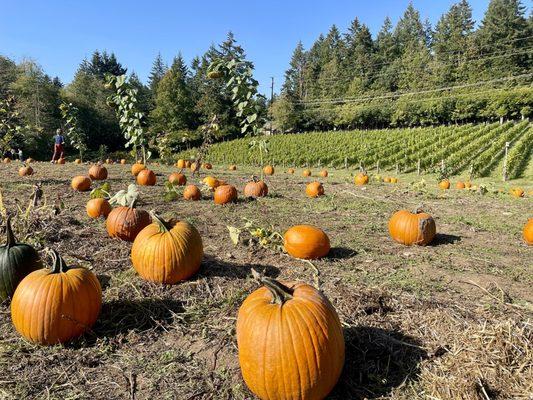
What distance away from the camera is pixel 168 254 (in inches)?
155

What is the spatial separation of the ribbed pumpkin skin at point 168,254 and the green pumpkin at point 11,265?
96 cm

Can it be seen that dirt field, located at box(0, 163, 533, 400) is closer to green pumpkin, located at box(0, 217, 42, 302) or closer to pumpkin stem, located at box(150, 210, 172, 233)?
green pumpkin, located at box(0, 217, 42, 302)

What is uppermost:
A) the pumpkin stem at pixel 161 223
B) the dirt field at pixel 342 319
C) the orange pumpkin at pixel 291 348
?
the pumpkin stem at pixel 161 223

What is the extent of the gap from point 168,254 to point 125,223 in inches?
60.5

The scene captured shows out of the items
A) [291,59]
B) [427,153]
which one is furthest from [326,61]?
[427,153]

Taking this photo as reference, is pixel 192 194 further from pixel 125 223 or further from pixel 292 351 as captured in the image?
pixel 292 351

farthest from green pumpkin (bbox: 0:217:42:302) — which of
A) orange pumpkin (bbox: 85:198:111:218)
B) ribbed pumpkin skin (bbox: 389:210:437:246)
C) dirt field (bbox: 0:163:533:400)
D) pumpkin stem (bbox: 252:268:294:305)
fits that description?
ribbed pumpkin skin (bbox: 389:210:437:246)

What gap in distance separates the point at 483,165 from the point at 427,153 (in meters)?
6.17

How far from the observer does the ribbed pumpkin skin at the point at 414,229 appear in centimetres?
559

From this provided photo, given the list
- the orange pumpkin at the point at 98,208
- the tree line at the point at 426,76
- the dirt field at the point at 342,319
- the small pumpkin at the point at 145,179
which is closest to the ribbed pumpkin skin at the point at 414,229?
the dirt field at the point at 342,319

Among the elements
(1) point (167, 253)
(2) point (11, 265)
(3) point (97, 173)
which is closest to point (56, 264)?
(2) point (11, 265)

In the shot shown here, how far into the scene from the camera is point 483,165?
25.2 metres

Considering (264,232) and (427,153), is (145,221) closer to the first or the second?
(264,232)

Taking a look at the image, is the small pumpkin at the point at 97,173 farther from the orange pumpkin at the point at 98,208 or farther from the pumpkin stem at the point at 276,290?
the pumpkin stem at the point at 276,290
